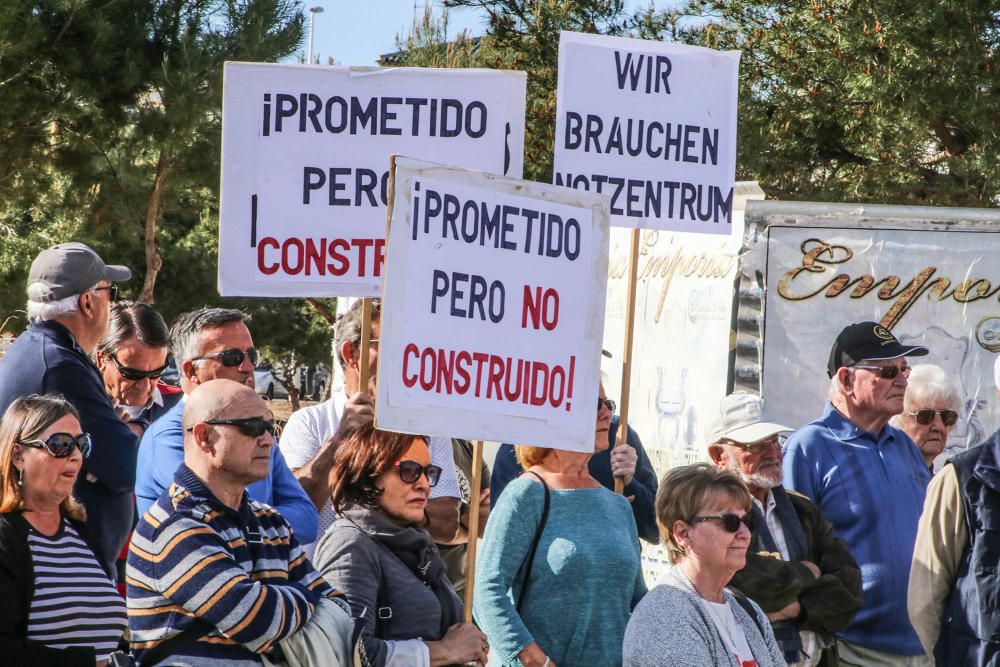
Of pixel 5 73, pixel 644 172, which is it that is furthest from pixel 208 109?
pixel 644 172

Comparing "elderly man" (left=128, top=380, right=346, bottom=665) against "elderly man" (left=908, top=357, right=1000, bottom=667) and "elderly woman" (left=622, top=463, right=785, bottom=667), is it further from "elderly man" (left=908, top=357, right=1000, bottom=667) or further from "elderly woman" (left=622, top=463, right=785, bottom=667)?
"elderly man" (left=908, top=357, right=1000, bottom=667)

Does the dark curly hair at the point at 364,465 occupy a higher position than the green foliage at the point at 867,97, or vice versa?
the green foliage at the point at 867,97

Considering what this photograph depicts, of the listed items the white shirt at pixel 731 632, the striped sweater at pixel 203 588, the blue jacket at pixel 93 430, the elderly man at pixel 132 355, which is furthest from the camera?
the elderly man at pixel 132 355

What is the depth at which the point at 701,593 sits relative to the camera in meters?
4.25

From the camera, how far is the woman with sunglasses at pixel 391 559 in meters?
4.07

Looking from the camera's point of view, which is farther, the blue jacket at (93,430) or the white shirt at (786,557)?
the white shirt at (786,557)

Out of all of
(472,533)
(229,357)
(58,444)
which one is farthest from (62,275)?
(472,533)

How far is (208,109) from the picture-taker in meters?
13.6

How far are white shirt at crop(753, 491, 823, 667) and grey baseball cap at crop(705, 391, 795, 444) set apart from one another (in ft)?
0.88

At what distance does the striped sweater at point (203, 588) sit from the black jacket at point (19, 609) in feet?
1.97

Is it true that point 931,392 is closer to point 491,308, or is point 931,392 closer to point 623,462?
point 623,462

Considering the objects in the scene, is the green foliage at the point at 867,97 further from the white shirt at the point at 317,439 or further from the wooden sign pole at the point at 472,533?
the wooden sign pole at the point at 472,533

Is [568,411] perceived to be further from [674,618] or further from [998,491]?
[998,491]

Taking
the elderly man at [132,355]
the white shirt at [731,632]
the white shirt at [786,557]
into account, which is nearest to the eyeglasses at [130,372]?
the elderly man at [132,355]
